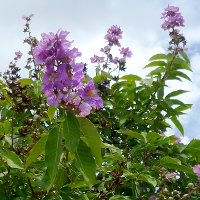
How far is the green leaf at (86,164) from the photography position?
1113 mm

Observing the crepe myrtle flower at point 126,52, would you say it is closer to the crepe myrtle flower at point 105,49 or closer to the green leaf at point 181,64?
the crepe myrtle flower at point 105,49

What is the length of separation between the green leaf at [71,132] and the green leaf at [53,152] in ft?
0.15

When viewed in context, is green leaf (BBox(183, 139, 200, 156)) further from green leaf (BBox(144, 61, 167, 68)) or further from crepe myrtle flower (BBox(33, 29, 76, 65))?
crepe myrtle flower (BBox(33, 29, 76, 65))

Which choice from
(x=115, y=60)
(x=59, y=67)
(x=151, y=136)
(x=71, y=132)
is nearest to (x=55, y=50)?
(x=59, y=67)

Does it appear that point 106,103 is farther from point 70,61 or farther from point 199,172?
point 70,61

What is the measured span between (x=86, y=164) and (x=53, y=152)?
14cm

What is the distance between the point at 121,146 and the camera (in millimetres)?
2488

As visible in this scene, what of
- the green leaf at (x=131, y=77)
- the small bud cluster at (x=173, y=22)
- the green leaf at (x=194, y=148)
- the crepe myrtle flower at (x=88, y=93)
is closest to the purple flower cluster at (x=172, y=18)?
the small bud cluster at (x=173, y=22)

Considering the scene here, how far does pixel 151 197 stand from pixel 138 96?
36.3 inches

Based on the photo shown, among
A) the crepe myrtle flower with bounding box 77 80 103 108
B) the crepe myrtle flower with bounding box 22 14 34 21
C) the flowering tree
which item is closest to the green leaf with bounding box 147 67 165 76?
the flowering tree

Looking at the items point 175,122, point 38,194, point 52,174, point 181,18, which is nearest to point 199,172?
point 175,122

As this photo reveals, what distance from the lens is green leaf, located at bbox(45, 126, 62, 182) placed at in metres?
1.07

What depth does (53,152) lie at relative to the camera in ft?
3.63

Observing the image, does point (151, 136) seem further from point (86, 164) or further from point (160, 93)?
point (86, 164)
